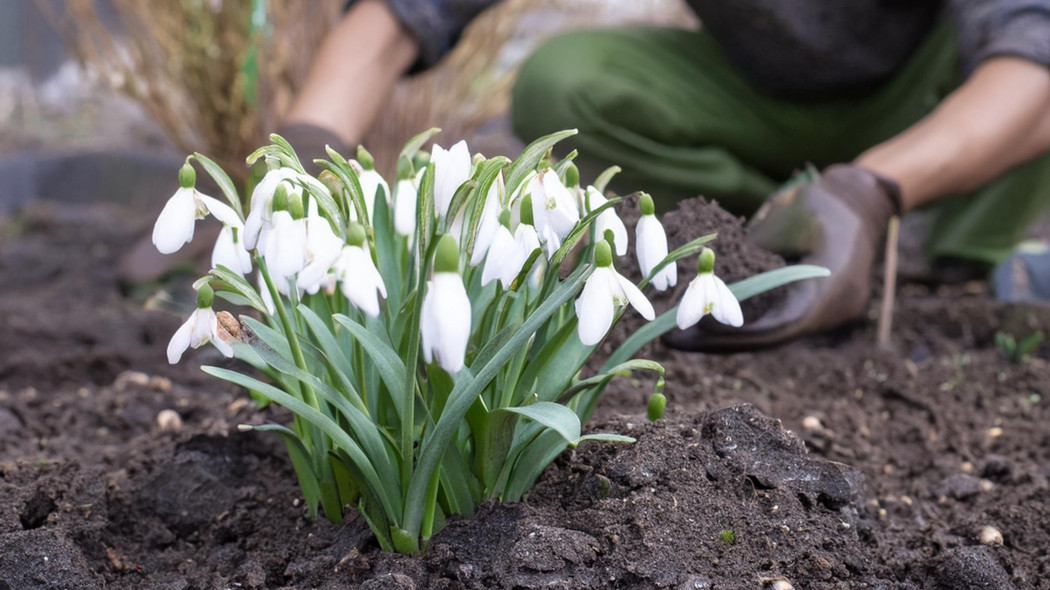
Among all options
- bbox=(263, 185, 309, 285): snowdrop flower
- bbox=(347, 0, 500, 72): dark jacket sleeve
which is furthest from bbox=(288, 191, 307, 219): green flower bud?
bbox=(347, 0, 500, 72): dark jacket sleeve

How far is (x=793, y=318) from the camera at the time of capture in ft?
5.52

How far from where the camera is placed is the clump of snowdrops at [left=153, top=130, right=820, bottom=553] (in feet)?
3.02

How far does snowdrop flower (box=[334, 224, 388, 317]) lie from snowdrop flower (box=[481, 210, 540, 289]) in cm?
13

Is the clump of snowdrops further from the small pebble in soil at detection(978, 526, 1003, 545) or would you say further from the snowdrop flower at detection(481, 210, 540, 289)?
the small pebble in soil at detection(978, 526, 1003, 545)

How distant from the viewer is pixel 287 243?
0.87 m

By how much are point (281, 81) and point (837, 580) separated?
2.51 m

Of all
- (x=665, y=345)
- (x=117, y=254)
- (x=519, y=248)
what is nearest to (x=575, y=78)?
(x=665, y=345)

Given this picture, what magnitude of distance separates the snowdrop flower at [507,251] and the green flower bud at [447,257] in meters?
0.17

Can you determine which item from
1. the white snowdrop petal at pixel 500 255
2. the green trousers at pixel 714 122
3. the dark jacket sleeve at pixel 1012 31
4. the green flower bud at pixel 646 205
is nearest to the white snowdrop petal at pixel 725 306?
the green flower bud at pixel 646 205

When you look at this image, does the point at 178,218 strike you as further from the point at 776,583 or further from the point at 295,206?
the point at 776,583

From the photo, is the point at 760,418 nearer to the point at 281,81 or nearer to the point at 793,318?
the point at 793,318

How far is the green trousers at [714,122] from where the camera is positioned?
270cm

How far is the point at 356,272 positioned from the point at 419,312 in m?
0.11

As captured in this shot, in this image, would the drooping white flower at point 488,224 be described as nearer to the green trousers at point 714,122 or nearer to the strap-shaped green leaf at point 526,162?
the strap-shaped green leaf at point 526,162
